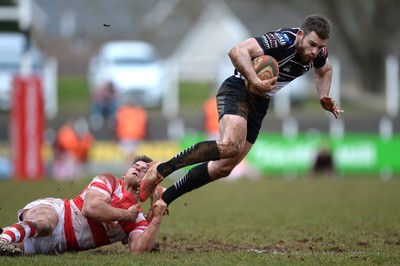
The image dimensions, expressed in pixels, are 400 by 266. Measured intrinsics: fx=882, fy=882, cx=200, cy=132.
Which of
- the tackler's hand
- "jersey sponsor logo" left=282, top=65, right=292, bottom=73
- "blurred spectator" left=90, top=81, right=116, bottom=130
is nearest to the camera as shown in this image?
"jersey sponsor logo" left=282, top=65, right=292, bottom=73

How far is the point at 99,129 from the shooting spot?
2666cm

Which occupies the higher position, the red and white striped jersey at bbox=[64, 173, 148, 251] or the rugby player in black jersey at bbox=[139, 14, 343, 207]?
the rugby player in black jersey at bbox=[139, 14, 343, 207]

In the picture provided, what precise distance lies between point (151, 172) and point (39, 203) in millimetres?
1068

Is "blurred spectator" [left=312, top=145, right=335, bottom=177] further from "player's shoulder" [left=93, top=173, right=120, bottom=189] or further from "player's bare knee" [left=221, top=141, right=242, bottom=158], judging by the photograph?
"player's shoulder" [left=93, top=173, right=120, bottom=189]

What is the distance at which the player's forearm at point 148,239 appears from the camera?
8.06 meters

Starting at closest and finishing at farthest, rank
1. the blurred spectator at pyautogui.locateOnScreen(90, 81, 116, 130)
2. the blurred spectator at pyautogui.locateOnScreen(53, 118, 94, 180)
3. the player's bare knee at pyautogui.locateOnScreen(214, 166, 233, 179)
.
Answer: the player's bare knee at pyautogui.locateOnScreen(214, 166, 233, 179) < the blurred spectator at pyautogui.locateOnScreen(53, 118, 94, 180) < the blurred spectator at pyautogui.locateOnScreen(90, 81, 116, 130)

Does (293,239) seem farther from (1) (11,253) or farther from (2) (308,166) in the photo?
(2) (308,166)

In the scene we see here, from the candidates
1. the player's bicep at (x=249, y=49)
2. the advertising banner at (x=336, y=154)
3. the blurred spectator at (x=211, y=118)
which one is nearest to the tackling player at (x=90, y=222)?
the player's bicep at (x=249, y=49)

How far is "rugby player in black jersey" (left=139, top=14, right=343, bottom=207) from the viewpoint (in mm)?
8328

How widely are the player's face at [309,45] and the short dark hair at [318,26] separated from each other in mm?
36

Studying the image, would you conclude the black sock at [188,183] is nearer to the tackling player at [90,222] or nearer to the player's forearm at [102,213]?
the tackling player at [90,222]

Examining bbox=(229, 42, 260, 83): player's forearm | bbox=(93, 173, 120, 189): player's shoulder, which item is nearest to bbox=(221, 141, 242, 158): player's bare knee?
bbox=(229, 42, 260, 83): player's forearm

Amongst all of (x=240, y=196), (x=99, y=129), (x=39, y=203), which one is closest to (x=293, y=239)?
(x=39, y=203)

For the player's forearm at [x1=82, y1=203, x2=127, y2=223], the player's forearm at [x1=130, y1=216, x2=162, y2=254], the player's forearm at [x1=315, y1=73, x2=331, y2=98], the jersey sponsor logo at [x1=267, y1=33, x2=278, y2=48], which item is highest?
the jersey sponsor logo at [x1=267, y1=33, x2=278, y2=48]
